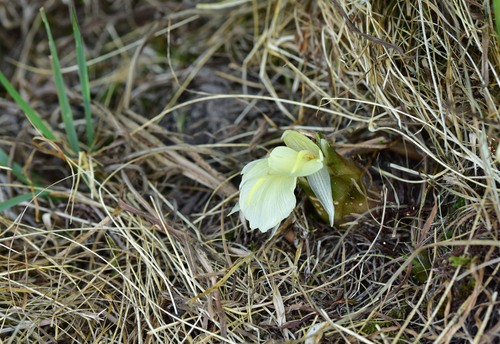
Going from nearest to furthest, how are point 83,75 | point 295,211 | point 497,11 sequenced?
point 497,11 < point 295,211 < point 83,75

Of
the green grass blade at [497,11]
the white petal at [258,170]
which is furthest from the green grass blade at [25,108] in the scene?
the green grass blade at [497,11]

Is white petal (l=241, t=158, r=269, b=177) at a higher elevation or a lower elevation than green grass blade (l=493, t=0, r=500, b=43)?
lower

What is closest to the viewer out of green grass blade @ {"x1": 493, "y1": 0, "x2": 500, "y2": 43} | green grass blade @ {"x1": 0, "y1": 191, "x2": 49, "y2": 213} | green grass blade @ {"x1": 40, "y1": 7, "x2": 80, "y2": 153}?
green grass blade @ {"x1": 493, "y1": 0, "x2": 500, "y2": 43}

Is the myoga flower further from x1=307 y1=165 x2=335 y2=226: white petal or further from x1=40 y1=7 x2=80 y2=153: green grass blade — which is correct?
A: x1=40 y1=7 x2=80 y2=153: green grass blade

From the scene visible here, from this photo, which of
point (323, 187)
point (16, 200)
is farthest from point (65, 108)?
point (323, 187)

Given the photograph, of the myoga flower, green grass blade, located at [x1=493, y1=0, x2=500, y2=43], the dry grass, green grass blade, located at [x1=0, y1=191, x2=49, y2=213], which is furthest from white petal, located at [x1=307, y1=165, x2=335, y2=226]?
green grass blade, located at [x1=0, y1=191, x2=49, y2=213]

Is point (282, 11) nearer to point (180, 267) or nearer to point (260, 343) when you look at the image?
point (180, 267)

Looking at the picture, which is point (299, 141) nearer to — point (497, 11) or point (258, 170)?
point (258, 170)
